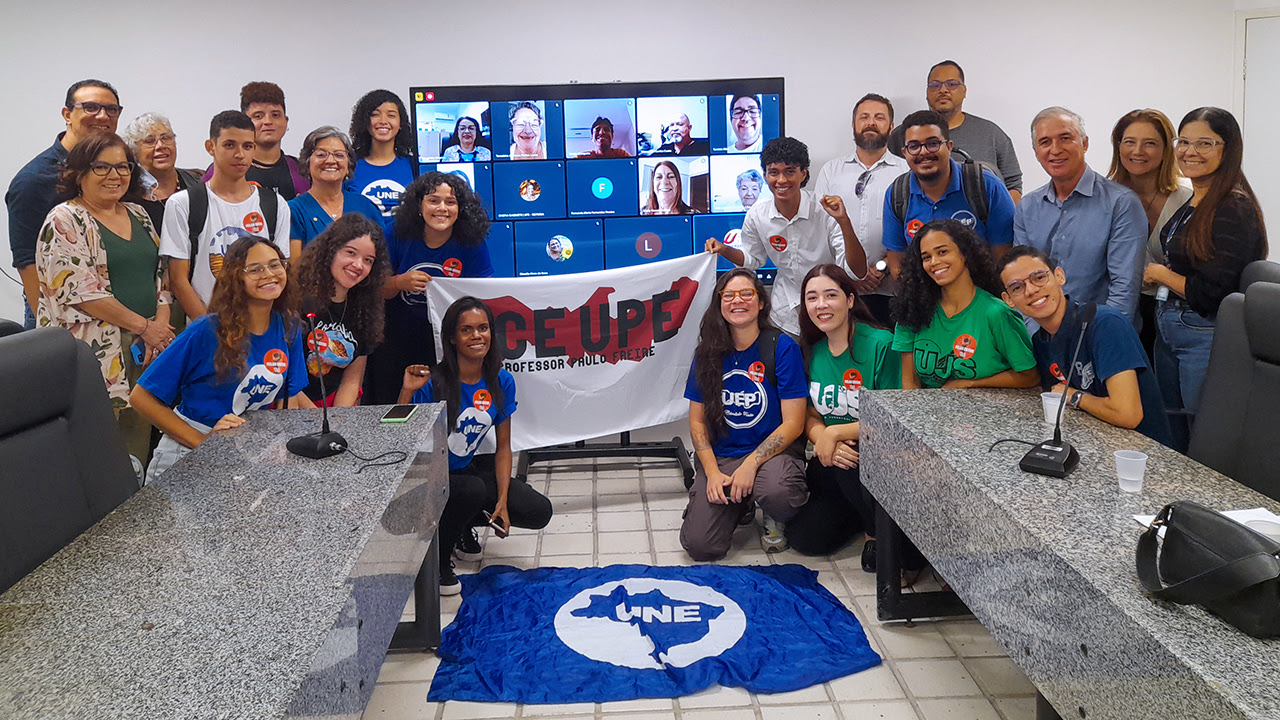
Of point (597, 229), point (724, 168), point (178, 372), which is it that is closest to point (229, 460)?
point (178, 372)

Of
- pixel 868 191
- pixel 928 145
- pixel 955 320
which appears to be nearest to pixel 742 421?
pixel 955 320

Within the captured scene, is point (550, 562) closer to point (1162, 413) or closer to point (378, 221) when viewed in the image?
point (378, 221)

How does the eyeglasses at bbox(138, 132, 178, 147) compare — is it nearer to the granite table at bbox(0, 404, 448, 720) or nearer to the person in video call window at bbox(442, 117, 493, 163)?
the person in video call window at bbox(442, 117, 493, 163)

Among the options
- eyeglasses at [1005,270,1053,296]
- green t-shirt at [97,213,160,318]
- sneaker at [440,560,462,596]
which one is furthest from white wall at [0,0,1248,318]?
sneaker at [440,560,462,596]

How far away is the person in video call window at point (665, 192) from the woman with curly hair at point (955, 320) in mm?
2116

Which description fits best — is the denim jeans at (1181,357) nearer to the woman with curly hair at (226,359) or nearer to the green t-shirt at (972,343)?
the green t-shirt at (972,343)

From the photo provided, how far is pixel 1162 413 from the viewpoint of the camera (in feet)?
8.38

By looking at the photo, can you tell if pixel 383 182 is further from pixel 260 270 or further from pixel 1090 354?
pixel 1090 354

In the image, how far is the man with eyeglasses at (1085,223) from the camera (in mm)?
3189

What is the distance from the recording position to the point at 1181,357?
3168mm

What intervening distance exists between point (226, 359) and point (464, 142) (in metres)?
2.53

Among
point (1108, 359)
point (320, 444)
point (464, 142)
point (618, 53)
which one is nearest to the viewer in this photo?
point (320, 444)

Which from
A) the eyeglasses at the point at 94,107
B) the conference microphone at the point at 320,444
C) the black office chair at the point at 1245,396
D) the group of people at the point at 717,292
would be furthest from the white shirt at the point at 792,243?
the eyeglasses at the point at 94,107

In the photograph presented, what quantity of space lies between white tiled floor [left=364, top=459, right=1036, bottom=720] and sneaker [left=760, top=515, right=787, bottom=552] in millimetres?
42
